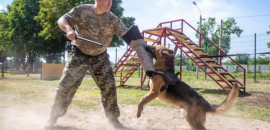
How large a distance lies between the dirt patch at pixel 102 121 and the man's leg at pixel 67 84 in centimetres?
30

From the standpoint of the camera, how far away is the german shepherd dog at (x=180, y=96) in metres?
3.04

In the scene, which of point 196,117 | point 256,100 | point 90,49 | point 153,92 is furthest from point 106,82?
point 256,100

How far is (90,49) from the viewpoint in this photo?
2.98 m

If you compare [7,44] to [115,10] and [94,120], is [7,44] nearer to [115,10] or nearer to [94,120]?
[115,10]

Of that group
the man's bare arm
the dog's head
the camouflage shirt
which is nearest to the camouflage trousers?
the camouflage shirt

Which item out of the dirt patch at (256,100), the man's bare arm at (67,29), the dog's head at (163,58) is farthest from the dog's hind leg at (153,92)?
the dirt patch at (256,100)

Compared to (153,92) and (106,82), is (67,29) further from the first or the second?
(153,92)

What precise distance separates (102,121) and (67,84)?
3.79 ft

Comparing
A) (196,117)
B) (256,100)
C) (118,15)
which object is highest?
(118,15)

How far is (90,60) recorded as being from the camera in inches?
121

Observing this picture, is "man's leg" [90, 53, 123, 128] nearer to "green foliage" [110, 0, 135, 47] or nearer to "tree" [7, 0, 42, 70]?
"green foliage" [110, 0, 135, 47]

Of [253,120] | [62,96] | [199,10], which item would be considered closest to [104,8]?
[62,96]

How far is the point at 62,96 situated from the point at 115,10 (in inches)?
868

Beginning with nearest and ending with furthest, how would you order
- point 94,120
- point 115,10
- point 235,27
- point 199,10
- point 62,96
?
1. point 62,96
2. point 94,120
3. point 199,10
4. point 115,10
5. point 235,27
